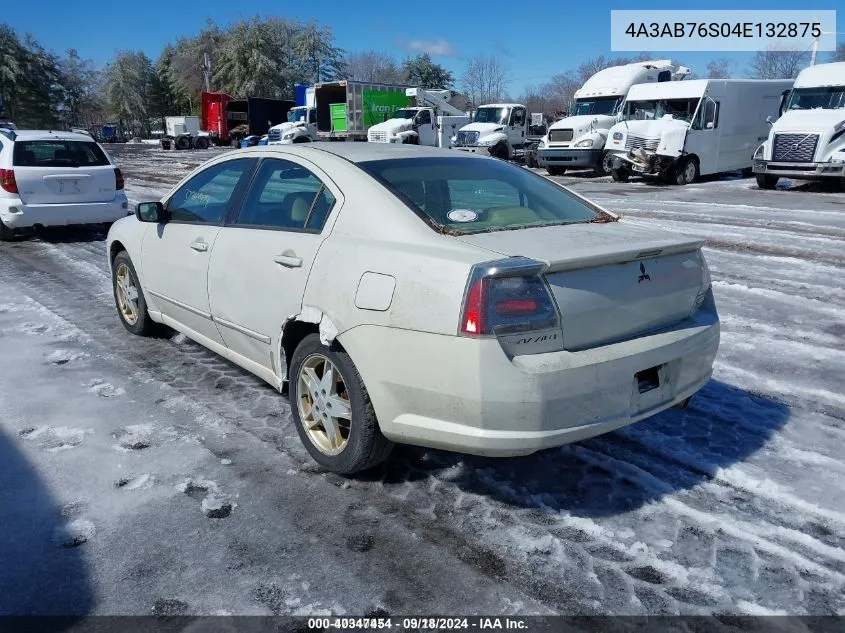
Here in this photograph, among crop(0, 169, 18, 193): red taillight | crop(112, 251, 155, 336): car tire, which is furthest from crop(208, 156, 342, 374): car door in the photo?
crop(0, 169, 18, 193): red taillight

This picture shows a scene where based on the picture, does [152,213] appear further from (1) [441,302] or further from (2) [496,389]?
(2) [496,389]

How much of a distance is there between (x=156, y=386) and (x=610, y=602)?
320cm

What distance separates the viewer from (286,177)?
12.2 ft

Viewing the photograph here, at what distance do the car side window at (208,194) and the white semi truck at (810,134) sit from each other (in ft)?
51.5

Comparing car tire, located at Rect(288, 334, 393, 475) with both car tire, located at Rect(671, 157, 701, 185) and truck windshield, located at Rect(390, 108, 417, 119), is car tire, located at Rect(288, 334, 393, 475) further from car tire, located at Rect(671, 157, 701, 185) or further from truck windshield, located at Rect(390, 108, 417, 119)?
truck windshield, located at Rect(390, 108, 417, 119)

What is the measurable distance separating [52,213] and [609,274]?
9182mm

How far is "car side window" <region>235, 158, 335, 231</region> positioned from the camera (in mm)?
3355

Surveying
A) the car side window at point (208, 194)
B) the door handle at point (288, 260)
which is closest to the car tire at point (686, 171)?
the car side window at point (208, 194)

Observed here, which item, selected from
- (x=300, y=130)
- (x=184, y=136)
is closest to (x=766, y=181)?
(x=300, y=130)

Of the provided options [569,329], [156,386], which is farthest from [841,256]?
[156,386]

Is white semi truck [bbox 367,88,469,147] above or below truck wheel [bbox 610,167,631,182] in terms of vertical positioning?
above

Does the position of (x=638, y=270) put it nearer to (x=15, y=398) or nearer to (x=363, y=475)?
(x=363, y=475)

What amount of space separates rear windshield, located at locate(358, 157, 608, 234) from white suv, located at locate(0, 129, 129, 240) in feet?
25.9

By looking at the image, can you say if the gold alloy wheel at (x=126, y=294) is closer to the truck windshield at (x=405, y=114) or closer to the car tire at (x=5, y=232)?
the car tire at (x=5, y=232)
